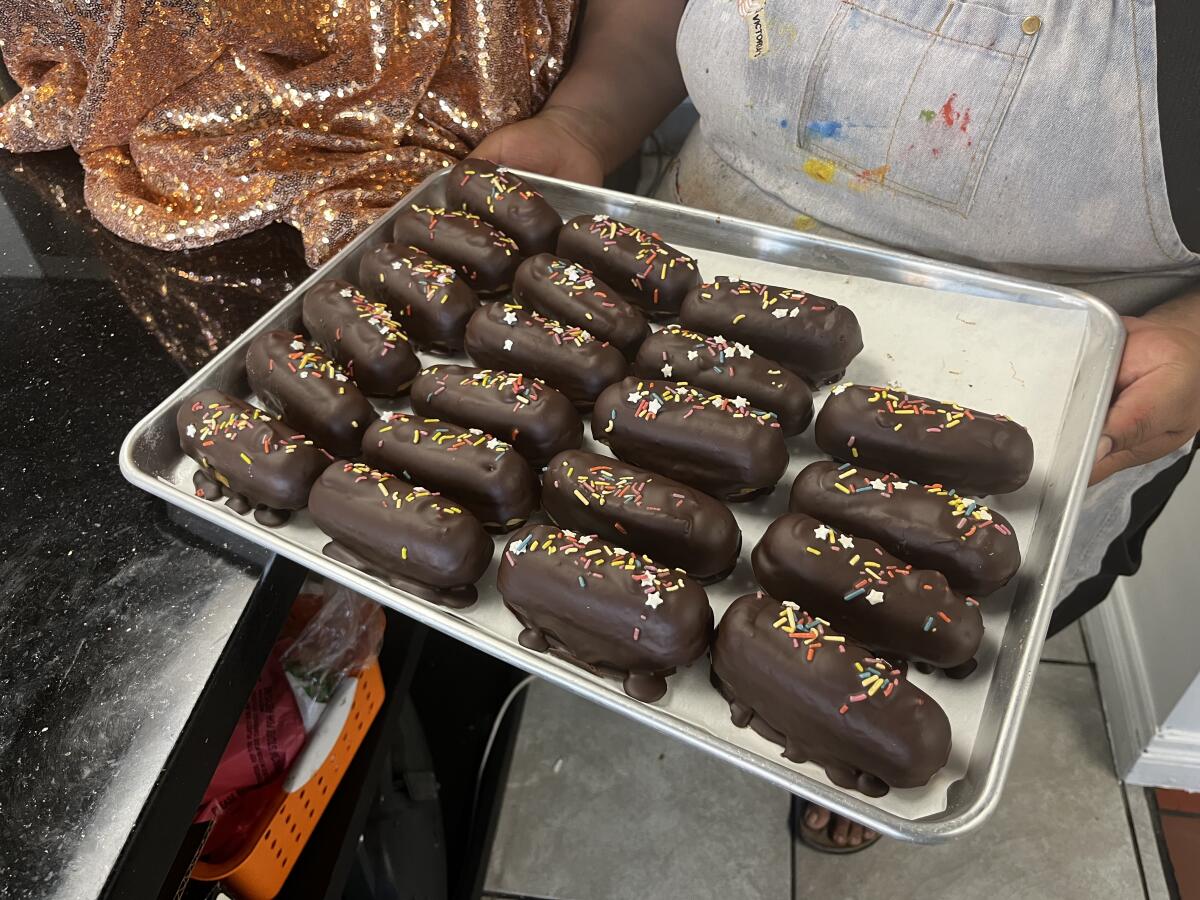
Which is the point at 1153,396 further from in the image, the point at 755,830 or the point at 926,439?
the point at 755,830

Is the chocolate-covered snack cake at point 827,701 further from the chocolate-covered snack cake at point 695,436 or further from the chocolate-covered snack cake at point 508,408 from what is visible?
the chocolate-covered snack cake at point 508,408

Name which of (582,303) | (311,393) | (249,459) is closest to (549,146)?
(582,303)

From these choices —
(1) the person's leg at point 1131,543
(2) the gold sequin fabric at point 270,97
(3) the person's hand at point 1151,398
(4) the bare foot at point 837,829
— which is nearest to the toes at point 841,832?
(4) the bare foot at point 837,829

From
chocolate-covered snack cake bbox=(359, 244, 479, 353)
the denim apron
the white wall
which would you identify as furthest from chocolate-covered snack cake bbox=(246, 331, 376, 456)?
the white wall

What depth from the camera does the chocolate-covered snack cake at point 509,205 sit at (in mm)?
1244

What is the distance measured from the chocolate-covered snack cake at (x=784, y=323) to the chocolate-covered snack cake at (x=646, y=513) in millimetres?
248

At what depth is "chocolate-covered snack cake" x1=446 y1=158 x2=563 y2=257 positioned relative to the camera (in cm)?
124

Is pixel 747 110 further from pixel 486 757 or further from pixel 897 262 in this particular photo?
pixel 486 757

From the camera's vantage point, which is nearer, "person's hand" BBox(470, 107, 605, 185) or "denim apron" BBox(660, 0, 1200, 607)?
"denim apron" BBox(660, 0, 1200, 607)

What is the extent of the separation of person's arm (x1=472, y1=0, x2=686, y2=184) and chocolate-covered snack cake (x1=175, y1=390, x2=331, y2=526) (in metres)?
0.61

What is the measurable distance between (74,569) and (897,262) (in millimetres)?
1026

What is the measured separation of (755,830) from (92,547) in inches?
51.8

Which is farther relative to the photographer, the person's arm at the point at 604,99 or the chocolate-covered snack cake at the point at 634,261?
the person's arm at the point at 604,99

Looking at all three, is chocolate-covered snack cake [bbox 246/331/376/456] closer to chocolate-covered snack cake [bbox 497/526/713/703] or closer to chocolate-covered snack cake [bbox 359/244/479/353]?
chocolate-covered snack cake [bbox 359/244/479/353]
